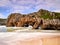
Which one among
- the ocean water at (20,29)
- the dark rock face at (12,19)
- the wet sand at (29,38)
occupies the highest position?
the dark rock face at (12,19)

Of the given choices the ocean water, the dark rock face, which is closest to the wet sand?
the ocean water

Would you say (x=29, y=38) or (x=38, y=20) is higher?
(x=38, y=20)

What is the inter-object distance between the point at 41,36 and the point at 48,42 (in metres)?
0.16

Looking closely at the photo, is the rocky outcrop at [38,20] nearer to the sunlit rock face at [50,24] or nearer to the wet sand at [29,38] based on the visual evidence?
the sunlit rock face at [50,24]

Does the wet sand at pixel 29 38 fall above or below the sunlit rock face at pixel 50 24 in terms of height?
below

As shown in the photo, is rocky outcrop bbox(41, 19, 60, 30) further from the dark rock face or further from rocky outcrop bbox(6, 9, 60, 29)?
the dark rock face

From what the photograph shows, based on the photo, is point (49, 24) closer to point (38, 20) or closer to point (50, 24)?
point (50, 24)

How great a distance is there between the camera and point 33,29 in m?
2.35

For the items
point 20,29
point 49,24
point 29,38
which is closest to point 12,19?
point 20,29

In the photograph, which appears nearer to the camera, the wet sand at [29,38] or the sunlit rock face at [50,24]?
the wet sand at [29,38]

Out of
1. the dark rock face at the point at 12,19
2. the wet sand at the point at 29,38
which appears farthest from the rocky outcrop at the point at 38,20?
the wet sand at the point at 29,38

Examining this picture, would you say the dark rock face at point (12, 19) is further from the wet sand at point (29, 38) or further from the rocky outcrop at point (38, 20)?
the wet sand at point (29, 38)

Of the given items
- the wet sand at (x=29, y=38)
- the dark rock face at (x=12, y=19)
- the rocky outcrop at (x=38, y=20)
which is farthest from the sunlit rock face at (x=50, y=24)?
the dark rock face at (x=12, y=19)

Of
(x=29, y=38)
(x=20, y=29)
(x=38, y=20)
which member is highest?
(x=38, y=20)
